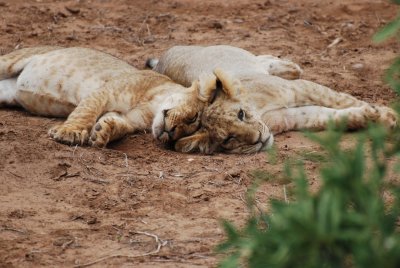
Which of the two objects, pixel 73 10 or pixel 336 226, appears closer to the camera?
pixel 336 226

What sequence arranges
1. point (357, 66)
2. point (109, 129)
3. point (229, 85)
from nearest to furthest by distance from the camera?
point (229, 85), point (109, 129), point (357, 66)

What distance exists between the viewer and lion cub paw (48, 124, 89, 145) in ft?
18.7

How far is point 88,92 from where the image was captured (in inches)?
263

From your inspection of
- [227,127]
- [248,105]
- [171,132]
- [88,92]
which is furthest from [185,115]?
[88,92]

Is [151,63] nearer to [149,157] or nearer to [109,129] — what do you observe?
[109,129]

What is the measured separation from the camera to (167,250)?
392 cm

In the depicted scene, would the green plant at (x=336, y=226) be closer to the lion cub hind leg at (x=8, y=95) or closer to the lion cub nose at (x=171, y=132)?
the lion cub nose at (x=171, y=132)

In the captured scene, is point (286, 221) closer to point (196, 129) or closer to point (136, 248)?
point (136, 248)

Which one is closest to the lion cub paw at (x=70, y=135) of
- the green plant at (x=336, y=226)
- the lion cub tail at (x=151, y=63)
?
the lion cub tail at (x=151, y=63)

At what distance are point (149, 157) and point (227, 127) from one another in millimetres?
525

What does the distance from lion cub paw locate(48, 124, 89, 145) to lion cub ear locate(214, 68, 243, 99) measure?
92 cm

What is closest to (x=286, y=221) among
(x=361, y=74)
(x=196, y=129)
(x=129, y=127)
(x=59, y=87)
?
(x=196, y=129)

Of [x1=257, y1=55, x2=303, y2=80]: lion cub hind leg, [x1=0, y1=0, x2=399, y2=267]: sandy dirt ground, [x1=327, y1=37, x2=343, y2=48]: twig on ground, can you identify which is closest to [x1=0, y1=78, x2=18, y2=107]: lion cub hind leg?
[x1=0, y1=0, x2=399, y2=267]: sandy dirt ground

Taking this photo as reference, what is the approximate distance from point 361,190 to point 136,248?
1934 millimetres
